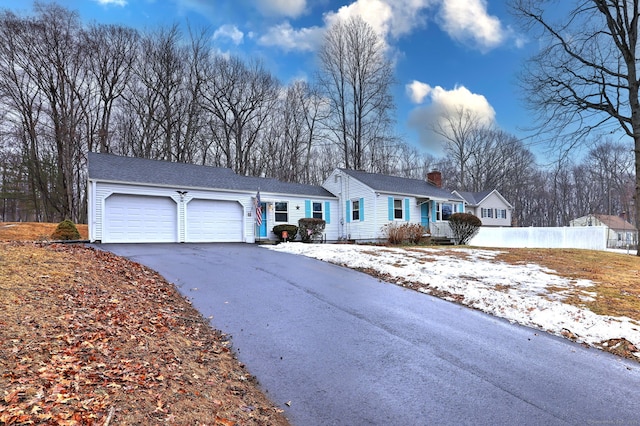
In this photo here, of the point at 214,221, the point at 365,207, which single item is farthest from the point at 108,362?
the point at 365,207

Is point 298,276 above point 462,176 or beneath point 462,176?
beneath

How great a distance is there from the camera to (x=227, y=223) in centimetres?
1736

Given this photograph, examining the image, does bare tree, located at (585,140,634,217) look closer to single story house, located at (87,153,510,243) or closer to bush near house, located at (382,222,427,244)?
single story house, located at (87,153,510,243)

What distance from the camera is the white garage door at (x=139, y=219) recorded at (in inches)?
568

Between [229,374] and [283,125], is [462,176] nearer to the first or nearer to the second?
[283,125]

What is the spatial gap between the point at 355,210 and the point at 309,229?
3768 mm

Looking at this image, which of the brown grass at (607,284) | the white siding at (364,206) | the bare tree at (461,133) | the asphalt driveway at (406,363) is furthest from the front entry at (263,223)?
the bare tree at (461,133)

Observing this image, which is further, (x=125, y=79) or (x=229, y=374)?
(x=125, y=79)

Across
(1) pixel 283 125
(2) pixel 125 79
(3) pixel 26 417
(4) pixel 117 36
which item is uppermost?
(4) pixel 117 36

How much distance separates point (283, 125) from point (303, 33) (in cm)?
1124

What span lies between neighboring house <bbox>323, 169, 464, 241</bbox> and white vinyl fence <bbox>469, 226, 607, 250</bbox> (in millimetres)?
3368

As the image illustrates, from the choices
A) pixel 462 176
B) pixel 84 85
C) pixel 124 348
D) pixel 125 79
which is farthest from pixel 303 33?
pixel 462 176

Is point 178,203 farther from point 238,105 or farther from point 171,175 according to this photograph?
point 238,105

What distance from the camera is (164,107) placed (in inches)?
1066
